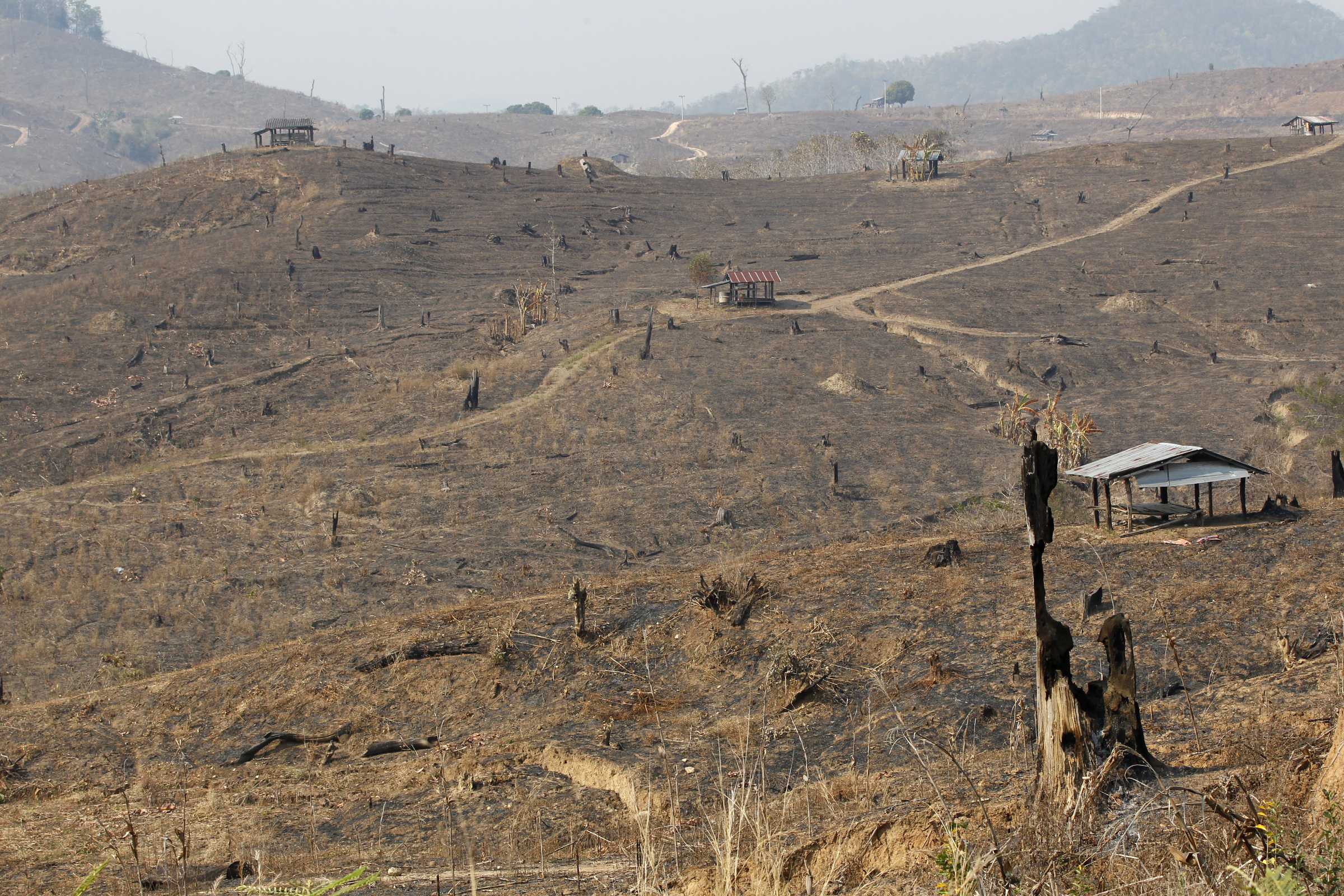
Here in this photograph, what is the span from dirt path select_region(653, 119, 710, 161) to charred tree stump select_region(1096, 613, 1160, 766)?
123886 mm

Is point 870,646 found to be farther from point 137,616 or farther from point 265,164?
point 265,164

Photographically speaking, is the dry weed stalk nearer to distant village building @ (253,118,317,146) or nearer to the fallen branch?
the fallen branch

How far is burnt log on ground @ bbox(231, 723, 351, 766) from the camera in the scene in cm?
1163

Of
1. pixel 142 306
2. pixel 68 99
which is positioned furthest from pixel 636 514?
pixel 68 99

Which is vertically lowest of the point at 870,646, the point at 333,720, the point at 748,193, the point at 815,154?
the point at 333,720

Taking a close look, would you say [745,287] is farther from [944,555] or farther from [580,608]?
[580,608]

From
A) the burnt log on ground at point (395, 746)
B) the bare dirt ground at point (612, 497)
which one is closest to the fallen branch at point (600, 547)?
the bare dirt ground at point (612, 497)

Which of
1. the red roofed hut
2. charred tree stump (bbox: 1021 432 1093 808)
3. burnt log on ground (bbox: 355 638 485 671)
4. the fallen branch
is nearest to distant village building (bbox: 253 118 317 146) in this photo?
the red roofed hut

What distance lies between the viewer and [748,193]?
210 feet

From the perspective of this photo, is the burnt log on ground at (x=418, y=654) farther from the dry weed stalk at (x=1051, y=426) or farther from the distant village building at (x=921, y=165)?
the distant village building at (x=921, y=165)

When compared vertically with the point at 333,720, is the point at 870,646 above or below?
above

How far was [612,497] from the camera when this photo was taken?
27.1 metres

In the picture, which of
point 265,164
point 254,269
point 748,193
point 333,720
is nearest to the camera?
point 333,720

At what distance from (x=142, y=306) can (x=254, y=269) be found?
204 inches
